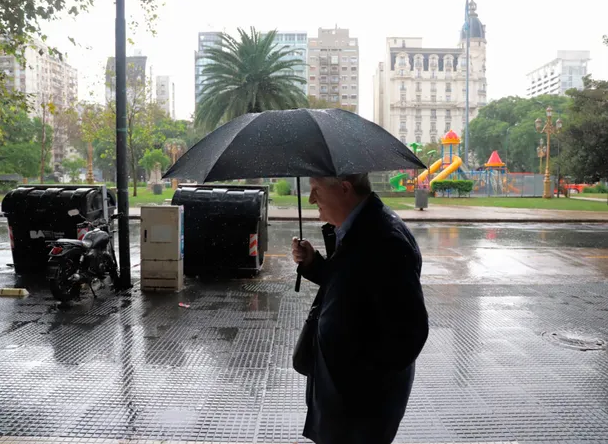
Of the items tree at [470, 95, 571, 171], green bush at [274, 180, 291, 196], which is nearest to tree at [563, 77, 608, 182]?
green bush at [274, 180, 291, 196]

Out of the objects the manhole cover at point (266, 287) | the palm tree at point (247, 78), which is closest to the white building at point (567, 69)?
the palm tree at point (247, 78)

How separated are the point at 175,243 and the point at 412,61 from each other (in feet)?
400

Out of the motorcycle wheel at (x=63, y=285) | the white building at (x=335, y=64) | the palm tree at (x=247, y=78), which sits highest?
the white building at (x=335, y=64)

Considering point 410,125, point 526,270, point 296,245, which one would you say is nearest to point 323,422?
point 296,245

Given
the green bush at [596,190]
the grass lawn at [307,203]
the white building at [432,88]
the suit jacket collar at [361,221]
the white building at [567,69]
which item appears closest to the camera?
the suit jacket collar at [361,221]

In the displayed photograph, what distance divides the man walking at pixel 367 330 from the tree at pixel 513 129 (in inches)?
3086

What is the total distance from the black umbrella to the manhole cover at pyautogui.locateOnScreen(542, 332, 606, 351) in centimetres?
379

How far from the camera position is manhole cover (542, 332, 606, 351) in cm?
546

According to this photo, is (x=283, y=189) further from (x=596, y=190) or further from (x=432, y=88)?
(x=432, y=88)

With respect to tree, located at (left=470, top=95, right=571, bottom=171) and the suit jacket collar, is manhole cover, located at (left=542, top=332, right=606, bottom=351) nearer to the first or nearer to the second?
Answer: the suit jacket collar

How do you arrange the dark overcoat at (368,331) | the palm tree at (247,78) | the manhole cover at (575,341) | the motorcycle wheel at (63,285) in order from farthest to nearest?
the palm tree at (247,78) < the motorcycle wheel at (63,285) < the manhole cover at (575,341) < the dark overcoat at (368,331)

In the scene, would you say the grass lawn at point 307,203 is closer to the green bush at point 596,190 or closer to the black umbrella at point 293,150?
the black umbrella at point 293,150

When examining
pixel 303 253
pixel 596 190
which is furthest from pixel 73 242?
pixel 596 190

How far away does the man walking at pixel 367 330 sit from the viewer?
1994 millimetres
